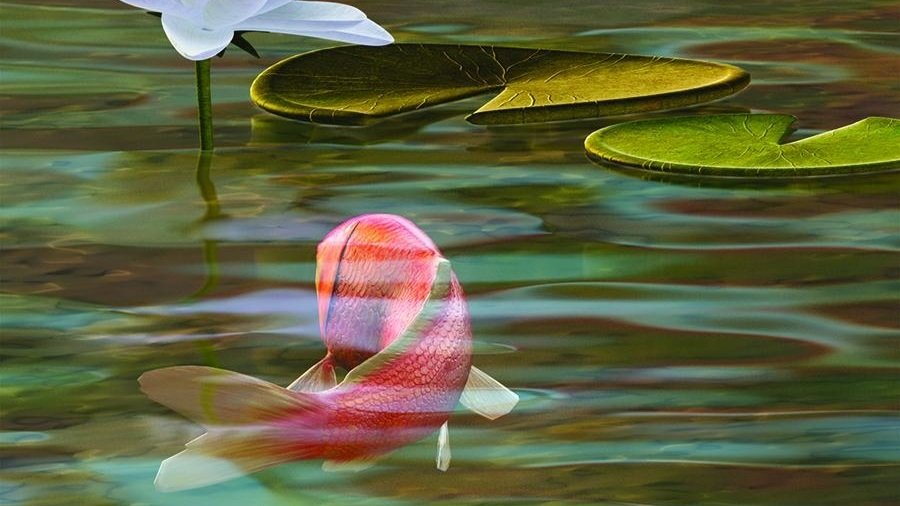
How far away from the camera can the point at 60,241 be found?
88 centimetres

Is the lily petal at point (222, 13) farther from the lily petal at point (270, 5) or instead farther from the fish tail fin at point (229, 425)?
the fish tail fin at point (229, 425)

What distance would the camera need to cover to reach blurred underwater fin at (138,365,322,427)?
0.57 metres

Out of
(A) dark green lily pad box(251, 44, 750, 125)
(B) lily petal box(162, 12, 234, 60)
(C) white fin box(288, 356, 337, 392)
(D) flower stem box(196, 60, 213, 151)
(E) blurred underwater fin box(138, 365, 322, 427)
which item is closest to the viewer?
(E) blurred underwater fin box(138, 365, 322, 427)

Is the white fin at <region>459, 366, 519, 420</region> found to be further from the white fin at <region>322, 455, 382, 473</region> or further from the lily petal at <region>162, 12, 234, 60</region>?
the lily petal at <region>162, 12, 234, 60</region>

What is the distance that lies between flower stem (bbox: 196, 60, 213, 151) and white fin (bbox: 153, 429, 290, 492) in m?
0.42

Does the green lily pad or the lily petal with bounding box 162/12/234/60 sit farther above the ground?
the lily petal with bounding box 162/12/234/60

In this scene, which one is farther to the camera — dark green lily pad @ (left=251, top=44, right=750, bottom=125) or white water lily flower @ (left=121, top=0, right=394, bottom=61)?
dark green lily pad @ (left=251, top=44, right=750, bottom=125)

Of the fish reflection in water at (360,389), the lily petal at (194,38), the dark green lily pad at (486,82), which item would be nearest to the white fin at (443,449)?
the fish reflection in water at (360,389)

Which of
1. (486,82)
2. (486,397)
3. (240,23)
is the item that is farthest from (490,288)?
(486,82)

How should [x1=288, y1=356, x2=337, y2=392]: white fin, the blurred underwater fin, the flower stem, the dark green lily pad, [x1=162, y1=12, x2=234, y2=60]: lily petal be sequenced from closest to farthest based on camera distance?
the blurred underwater fin < [x1=288, y1=356, x2=337, y2=392]: white fin < [x1=162, y1=12, x2=234, y2=60]: lily petal < the flower stem < the dark green lily pad

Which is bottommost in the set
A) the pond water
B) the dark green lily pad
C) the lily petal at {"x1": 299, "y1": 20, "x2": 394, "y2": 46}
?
the pond water

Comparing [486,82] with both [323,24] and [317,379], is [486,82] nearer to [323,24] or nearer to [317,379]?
[323,24]

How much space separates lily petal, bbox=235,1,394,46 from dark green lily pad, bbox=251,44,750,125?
16cm

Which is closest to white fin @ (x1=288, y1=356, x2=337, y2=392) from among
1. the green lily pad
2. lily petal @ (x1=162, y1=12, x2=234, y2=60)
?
lily petal @ (x1=162, y1=12, x2=234, y2=60)
